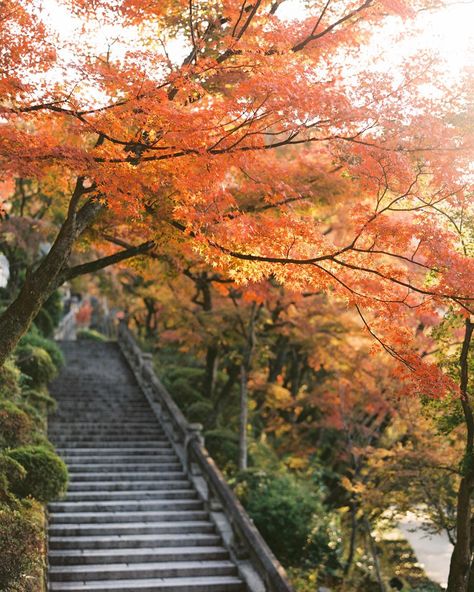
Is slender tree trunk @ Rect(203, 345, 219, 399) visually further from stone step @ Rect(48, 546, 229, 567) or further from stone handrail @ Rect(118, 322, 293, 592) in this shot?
stone step @ Rect(48, 546, 229, 567)

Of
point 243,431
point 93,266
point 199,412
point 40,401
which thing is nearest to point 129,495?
point 243,431

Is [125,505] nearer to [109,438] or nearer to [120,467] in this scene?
[120,467]

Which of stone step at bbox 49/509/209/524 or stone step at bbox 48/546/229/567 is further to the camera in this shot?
stone step at bbox 49/509/209/524

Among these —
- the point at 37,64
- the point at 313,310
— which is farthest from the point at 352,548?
the point at 37,64

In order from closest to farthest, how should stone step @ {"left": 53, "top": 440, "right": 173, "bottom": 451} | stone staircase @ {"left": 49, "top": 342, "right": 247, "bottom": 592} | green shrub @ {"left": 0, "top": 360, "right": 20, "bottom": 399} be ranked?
stone staircase @ {"left": 49, "top": 342, "right": 247, "bottom": 592} < green shrub @ {"left": 0, "top": 360, "right": 20, "bottom": 399} < stone step @ {"left": 53, "top": 440, "right": 173, "bottom": 451}

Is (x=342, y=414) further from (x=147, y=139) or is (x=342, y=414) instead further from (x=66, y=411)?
(x=147, y=139)

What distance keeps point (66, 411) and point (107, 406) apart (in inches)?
56.9

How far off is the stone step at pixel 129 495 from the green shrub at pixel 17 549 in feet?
13.9

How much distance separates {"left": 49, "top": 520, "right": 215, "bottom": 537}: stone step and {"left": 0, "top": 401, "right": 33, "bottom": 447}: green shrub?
179 cm

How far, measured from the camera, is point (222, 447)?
19.1 m

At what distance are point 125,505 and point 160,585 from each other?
2.99 meters

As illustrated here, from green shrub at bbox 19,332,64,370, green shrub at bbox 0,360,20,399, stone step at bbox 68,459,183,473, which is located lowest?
stone step at bbox 68,459,183,473

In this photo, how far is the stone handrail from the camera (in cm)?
1038

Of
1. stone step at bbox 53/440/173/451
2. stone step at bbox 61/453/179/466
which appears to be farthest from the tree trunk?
stone step at bbox 53/440/173/451
